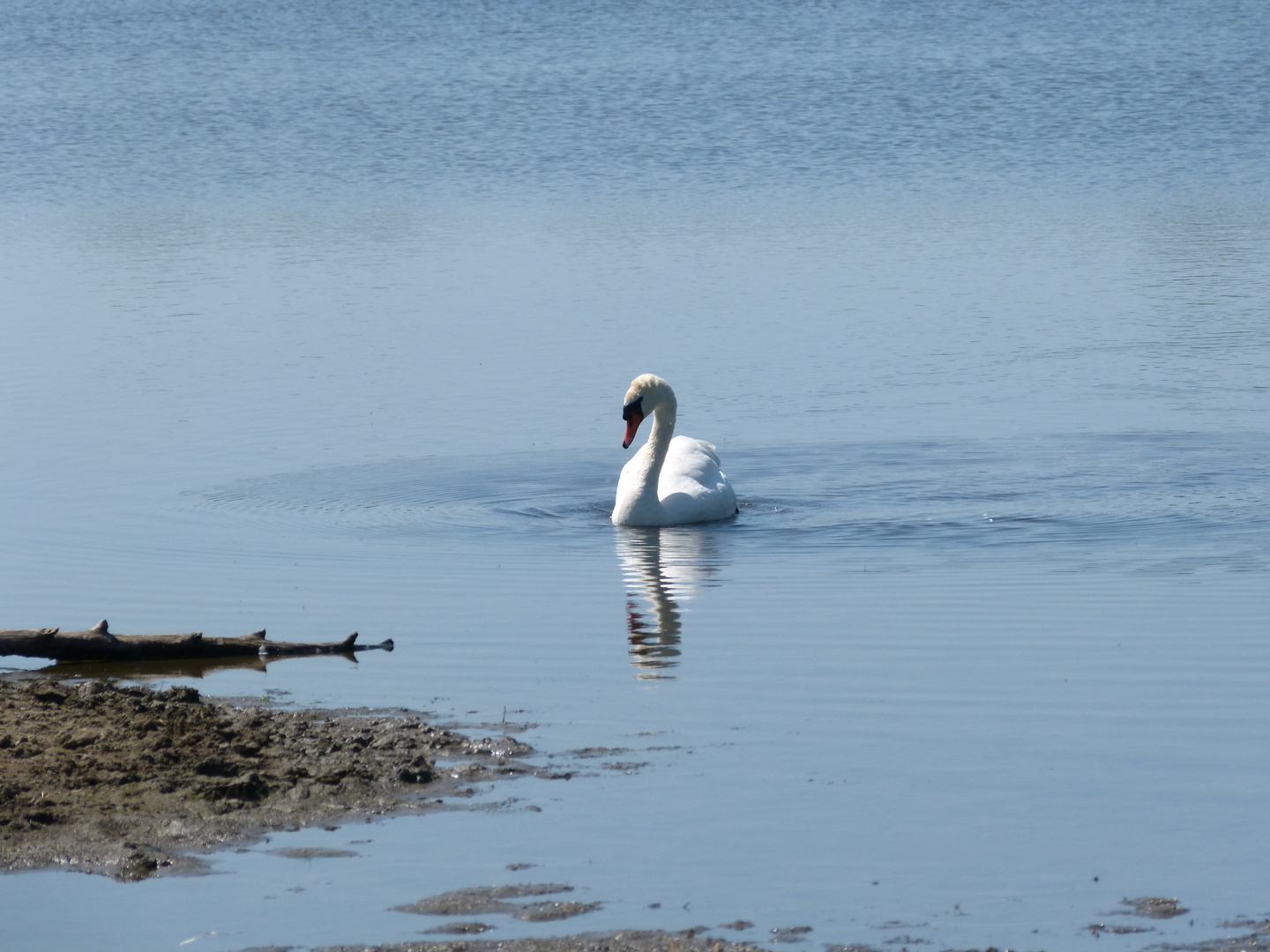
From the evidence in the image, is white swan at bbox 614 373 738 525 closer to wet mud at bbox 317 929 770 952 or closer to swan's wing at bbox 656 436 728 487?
swan's wing at bbox 656 436 728 487

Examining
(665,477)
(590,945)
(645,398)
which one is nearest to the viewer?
(590,945)

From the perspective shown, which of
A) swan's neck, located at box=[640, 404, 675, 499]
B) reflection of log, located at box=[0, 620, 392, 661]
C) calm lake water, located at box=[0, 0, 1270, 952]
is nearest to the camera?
calm lake water, located at box=[0, 0, 1270, 952]

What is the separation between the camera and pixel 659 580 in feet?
41.5

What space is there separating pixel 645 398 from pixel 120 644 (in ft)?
22.9

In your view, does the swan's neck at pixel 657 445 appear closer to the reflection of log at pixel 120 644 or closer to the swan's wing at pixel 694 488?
the swan's wing at pixel 694 488

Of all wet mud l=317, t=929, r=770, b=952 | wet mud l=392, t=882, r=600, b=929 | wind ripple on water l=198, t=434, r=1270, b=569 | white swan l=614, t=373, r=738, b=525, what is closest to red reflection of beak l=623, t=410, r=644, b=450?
white swan l=614, t=373, r=738, b=525

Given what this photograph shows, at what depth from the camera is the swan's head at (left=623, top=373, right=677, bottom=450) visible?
52.5ft

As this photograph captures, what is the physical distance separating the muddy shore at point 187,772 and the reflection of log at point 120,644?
0.80 m

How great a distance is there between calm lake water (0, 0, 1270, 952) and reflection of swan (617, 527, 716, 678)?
0.19 feet

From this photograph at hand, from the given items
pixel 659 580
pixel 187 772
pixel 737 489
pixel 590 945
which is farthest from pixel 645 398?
pixel 590 945

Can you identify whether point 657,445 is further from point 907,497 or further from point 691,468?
point 907,497

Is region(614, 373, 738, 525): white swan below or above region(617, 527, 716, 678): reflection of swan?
above

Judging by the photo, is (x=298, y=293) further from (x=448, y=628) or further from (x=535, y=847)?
(x=535, y=847)

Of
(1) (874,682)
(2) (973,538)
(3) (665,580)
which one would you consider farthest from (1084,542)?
(1) (874,682)
